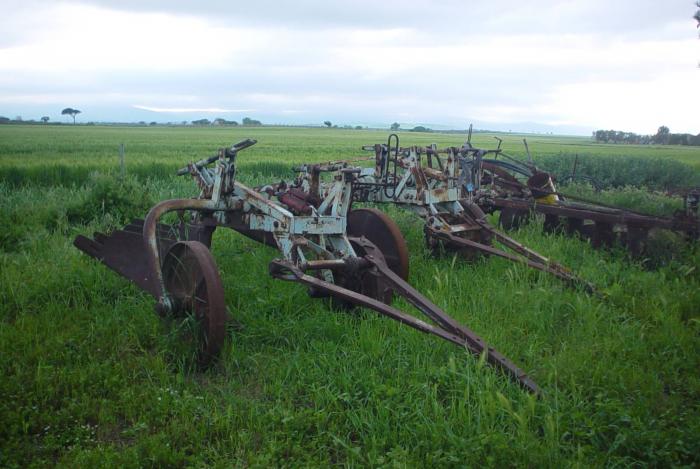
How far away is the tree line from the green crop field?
28155 mm

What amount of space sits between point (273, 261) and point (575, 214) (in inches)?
180

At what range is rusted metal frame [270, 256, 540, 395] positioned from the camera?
3613 mm

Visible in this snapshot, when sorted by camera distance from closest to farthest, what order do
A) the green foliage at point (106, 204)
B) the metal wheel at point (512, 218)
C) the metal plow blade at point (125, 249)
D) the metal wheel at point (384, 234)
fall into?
the metal plow blade at point (125, 249) → the metal wheel at point (384, 234) → the green foliage at point (106, 204) → the metal wheel at point (512, 218)

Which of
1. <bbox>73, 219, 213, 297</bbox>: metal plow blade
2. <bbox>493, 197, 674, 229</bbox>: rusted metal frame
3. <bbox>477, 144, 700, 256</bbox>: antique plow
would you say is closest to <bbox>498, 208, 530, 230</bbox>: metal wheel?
<bbox>477, 144, 700, 256</bbox>: antique plow

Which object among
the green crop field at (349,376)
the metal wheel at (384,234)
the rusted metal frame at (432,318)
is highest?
the metal wheel at (384,234)

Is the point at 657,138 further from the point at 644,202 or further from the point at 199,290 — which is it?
the point at 199,290

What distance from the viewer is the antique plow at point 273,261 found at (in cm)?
390

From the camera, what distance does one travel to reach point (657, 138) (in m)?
33.2

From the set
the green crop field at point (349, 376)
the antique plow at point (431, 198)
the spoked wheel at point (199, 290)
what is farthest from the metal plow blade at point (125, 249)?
the antique plow at point (431, 198)

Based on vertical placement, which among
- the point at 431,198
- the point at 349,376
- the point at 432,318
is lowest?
the point at 349,376

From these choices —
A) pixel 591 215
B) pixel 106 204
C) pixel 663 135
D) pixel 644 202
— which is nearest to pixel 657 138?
pixel 663 135

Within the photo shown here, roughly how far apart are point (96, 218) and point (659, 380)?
726 cm

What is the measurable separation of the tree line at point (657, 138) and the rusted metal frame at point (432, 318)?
30665 mm

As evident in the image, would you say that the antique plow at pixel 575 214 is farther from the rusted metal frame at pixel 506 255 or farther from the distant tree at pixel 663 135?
the distant tree at pixel 663 135
